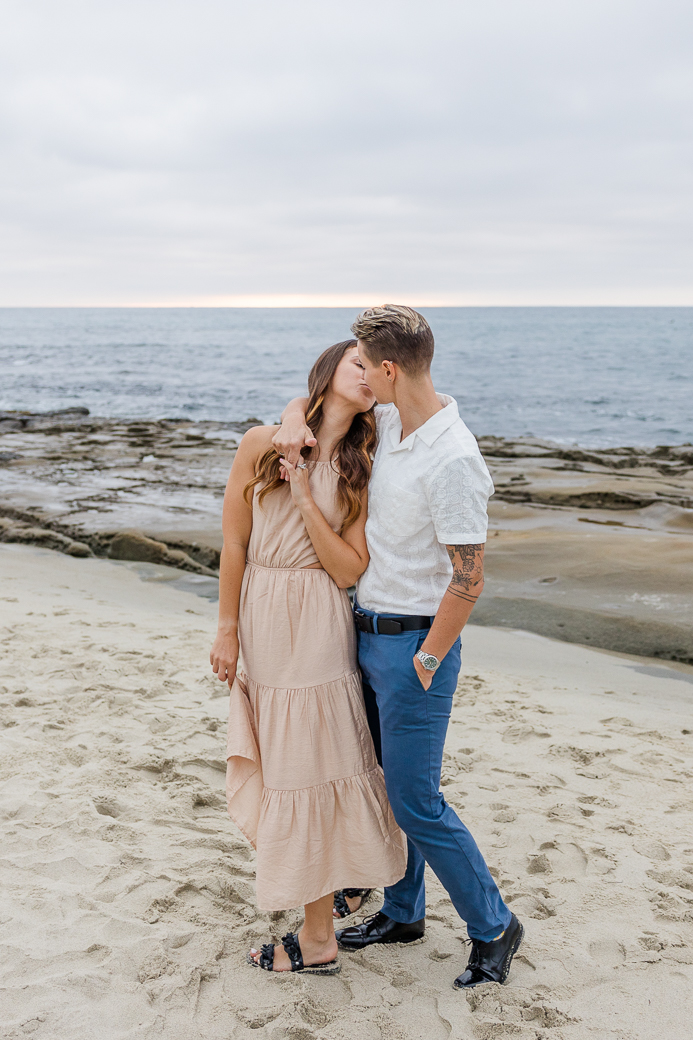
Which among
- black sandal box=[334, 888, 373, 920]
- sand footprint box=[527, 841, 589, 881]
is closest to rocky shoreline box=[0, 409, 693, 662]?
sand footprint box=[527, 841, 589, 881]

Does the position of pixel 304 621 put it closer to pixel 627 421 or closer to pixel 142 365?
pixel 627 421


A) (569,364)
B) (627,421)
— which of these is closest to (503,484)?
(627,421)

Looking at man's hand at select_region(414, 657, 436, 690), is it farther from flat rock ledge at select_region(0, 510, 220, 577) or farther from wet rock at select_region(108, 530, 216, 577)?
wet rock at select_region(108, 530, 216, 577)

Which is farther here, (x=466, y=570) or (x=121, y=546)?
(x=121, y=546)

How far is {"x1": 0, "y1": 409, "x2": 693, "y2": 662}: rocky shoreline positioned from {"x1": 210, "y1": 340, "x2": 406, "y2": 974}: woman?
4.40 m

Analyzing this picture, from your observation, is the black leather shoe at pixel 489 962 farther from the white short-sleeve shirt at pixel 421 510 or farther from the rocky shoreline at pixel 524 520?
the rocky shoreline at pixel 524 520

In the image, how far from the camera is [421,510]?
2357mm

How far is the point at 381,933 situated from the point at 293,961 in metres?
0.36

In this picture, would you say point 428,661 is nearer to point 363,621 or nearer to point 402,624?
point 402,624

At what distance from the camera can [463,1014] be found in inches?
97.7

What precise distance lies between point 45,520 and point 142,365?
38.3 metres

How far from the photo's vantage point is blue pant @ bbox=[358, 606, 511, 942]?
2418 millimetres

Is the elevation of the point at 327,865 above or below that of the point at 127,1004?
above

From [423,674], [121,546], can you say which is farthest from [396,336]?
[121,546]
